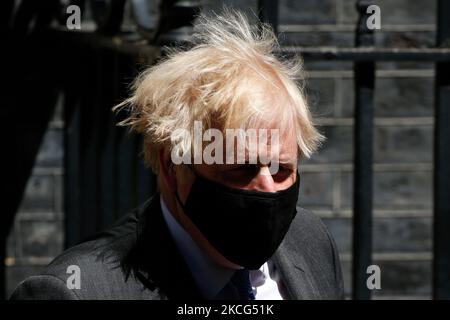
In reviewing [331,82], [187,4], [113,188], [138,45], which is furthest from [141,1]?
[331,82]

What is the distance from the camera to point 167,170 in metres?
2.21

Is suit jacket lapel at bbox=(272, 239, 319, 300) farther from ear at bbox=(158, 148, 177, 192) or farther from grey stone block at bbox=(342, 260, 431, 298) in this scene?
grey stone block at bbox=(342, 260, 431, 298)

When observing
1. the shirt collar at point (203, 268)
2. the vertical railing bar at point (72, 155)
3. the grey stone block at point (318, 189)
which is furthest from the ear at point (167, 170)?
the grey stone block at point (318, 189)

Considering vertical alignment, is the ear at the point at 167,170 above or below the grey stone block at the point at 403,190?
above

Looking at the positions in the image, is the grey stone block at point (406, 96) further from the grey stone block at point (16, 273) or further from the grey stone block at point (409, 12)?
the grey stone block at point (16, 273)

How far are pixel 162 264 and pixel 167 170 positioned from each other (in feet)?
0.67

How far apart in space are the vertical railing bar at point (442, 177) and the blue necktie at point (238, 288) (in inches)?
22.8

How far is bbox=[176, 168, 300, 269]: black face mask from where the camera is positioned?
2.11 meters

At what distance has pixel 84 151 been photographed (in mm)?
3838

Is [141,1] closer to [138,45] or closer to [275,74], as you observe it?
[138,45]

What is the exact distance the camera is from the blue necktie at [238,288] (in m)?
2.20

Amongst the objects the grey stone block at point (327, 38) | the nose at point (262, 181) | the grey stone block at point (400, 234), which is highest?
the grey stone block at point (327, 38)

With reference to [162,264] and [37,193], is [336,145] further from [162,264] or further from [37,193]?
[162,264]

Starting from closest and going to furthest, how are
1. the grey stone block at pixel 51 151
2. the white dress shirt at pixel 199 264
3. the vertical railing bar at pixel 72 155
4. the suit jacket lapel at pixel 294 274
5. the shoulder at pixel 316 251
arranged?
the white dress shirt at pixel 199 264, the suit jacket lapel at pixel 294 274, the shoulder at pixel 316 251, the vertical railing bar at pixel 72 155, the grey stone block at pixel 51 151
